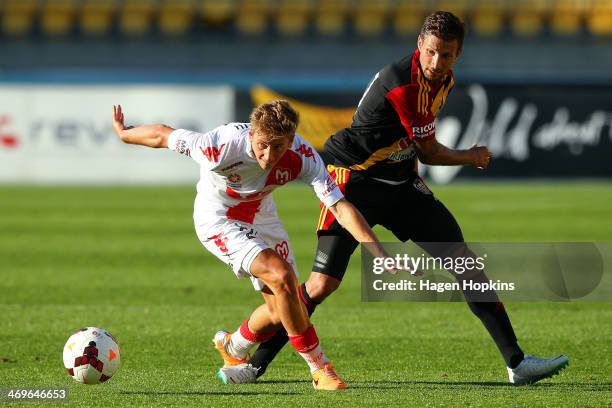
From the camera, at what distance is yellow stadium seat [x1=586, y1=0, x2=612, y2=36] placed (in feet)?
92.3

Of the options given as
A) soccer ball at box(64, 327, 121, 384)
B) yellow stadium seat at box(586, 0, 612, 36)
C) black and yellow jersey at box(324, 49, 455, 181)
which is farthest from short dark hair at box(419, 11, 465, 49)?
yellow stadium seat at box(586, 0, 612, 36)

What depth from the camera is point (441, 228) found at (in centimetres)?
622

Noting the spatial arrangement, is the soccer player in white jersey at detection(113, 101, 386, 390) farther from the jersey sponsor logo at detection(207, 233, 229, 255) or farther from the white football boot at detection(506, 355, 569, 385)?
the white football boot at detection(506, 355, 569, 385)

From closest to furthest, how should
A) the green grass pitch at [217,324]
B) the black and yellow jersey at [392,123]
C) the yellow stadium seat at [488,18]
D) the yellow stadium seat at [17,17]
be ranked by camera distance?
the green grass pitch at [217,324]
the black and yellow jersey at [392,123]
the yellow stadium seat at [17,17]
the yellow stadium seat at [488,18]

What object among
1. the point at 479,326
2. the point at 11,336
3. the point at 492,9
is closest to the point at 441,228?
the point at 479,326

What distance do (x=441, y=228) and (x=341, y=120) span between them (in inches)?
621

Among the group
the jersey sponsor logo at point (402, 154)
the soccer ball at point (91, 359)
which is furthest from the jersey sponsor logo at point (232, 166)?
the soccer ball at point (91, 359)

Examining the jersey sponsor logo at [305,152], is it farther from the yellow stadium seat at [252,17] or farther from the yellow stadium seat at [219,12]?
the yellow stadium seat at [219,12]

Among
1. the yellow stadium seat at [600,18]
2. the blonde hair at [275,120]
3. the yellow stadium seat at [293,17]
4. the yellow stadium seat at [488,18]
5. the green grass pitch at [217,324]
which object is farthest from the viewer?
the yellow stadium seat at [488,18]

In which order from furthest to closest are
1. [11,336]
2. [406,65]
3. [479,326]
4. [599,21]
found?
[599,21]
[479,326]
[11,336]
[406,65]

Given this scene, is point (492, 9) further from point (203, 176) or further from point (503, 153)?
point (203, 176)

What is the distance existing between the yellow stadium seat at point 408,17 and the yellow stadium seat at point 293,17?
2.23 m

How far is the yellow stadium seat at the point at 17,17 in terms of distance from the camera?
27984 mm

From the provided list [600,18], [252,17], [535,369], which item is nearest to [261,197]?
[535,369]
